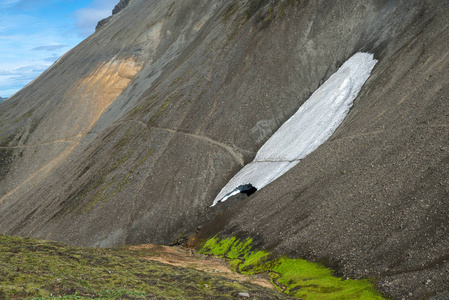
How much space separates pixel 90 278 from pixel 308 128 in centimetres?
3262

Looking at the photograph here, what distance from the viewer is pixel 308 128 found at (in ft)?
149

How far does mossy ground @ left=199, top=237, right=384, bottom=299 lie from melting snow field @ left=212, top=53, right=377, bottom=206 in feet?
32.7

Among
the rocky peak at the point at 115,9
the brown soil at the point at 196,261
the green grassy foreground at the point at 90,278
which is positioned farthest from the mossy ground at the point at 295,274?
the rocky peak at the point at 115,9

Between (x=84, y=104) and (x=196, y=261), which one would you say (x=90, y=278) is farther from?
(x=84, y=104)

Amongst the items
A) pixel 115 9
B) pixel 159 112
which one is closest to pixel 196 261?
pixel 159 112

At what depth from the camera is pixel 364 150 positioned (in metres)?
32.0

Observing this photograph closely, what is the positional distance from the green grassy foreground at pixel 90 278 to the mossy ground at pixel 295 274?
9.39 feet

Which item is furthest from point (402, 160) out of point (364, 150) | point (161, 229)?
point (161, 229)

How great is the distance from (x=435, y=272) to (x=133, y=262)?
18.6m

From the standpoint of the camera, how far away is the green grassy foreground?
51.9 ft

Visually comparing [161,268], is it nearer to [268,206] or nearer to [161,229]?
[268,206]

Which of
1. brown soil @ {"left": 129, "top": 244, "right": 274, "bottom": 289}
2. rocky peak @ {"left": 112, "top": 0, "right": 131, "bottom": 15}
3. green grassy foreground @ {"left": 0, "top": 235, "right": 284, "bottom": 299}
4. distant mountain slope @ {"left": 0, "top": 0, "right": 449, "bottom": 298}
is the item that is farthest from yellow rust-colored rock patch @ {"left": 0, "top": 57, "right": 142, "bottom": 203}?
rocky peak @ {"left": 112, "top": 0, "right": 131, "bottom": 15}

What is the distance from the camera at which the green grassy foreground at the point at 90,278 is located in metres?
15.8

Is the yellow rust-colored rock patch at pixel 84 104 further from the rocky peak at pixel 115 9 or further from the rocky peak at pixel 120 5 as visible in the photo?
the rocky peak at pixel 120 5
